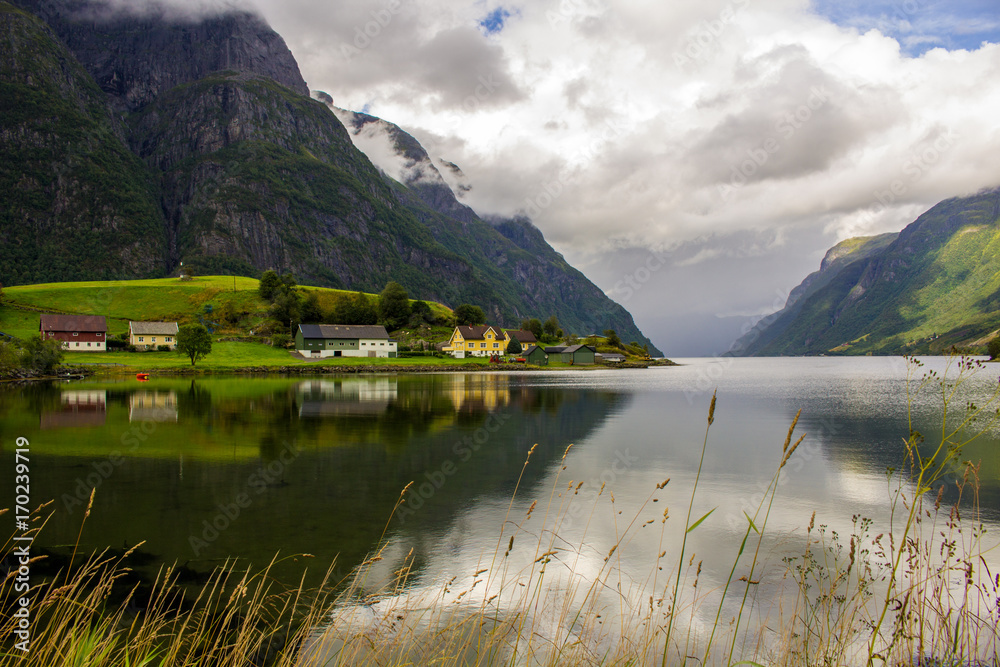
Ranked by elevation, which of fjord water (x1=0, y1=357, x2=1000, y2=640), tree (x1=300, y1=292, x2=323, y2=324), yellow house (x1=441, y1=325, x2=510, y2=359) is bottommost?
fjord water (x1=0, y1=357, x2=1000, y2=640)

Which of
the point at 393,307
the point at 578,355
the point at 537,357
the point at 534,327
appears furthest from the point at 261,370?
the point at 534,327

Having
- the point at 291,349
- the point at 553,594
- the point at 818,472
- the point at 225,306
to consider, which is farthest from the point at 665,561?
the point at 225,306

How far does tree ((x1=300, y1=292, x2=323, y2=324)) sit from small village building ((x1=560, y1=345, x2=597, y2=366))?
5229 centimetres

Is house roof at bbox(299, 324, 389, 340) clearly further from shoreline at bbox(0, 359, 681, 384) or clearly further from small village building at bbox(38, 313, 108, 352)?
small village building at bbox(38, 313, 108, 352)

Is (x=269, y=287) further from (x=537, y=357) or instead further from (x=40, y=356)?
(x=40, y=356)

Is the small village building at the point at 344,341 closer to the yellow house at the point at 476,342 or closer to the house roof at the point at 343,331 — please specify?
the house roof at the point at 343,331

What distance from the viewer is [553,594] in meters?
8.83

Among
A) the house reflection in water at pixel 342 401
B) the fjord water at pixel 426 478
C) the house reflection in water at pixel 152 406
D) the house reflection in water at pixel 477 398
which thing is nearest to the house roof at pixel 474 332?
the house reflection in water at pixel 477 398

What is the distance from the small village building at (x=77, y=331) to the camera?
289 feet

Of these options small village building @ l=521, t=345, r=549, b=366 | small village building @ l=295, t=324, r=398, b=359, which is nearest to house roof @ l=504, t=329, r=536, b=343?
small village building @ l=521, t=345, r=549, b=366

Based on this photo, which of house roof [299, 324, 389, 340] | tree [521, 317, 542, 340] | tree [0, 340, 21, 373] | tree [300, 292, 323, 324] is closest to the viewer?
tree [0, 340, 21, 373]

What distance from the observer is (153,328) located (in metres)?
97.2

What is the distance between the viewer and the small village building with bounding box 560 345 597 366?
387ft

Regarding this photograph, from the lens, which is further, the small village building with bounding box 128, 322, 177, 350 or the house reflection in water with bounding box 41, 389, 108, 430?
the small village building with bounding box 128, 322, 177, 350
